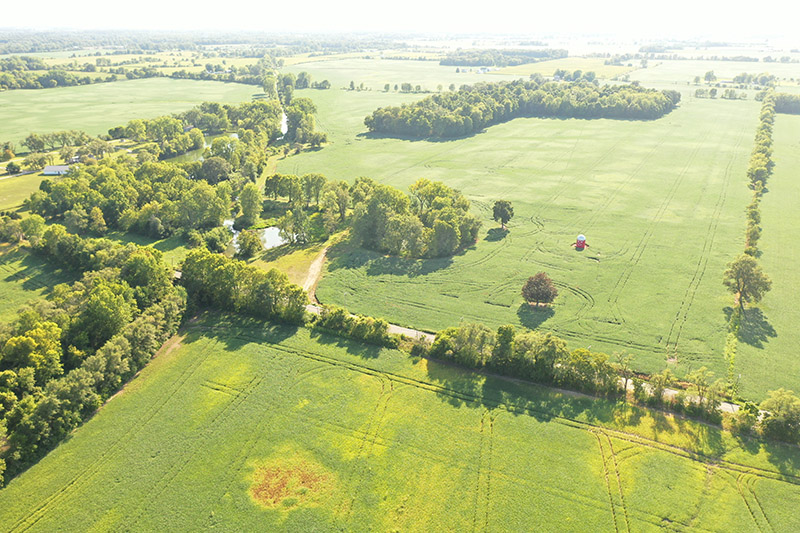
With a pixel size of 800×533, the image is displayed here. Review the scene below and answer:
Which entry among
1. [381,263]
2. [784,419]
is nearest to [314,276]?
[381,263]

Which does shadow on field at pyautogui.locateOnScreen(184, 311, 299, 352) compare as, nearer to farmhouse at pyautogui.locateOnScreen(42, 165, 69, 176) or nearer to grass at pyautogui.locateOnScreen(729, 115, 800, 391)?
grass at pyautogui.locateOnScreen(729, 115, 800, 391)

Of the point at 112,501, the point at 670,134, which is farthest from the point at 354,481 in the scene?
the point at 670,134

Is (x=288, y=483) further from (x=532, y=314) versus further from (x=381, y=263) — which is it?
(x=381, y=263)

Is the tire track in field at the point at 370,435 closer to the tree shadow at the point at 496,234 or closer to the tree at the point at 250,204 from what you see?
the tree shadow at the point at 496,234

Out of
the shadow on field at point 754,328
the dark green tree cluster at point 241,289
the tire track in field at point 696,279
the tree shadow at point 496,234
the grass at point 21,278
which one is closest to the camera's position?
the shadow on field at point 754,328

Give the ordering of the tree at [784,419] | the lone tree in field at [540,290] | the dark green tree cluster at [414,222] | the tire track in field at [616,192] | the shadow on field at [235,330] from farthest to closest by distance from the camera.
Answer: the tire track in field at [616,192] → the dark green tree cluster at [414,222] → the lone tree in field at [540,290] → the shadow on field at [235,330] → the tree at [784,419]

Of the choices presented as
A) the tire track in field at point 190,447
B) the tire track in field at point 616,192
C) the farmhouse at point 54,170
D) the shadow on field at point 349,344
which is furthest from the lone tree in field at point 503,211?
the farmhouse at point 54,170

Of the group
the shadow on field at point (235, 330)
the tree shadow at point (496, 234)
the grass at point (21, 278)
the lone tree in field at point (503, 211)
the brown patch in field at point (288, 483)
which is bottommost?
the brown patch in field at point (288, 483)

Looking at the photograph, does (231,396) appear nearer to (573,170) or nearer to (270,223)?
(270,223)
